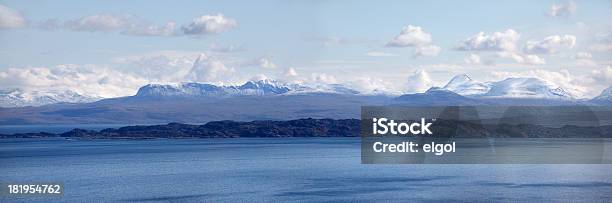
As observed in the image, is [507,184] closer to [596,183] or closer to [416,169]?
Answer: [596,183]

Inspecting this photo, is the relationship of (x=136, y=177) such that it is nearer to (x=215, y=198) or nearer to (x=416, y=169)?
(x=215, y=198)

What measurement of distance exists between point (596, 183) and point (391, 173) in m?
24.1

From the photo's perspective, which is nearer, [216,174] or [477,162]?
[216,174]

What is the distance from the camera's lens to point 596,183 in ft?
277

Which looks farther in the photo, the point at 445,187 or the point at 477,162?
the point at 477,162

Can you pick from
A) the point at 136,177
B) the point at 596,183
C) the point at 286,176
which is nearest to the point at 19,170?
the point at 136,177

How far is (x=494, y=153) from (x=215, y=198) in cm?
7402

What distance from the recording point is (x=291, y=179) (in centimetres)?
9150

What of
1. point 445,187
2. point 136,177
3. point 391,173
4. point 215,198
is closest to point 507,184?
point 445,187

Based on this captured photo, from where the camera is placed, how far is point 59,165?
4609 inches

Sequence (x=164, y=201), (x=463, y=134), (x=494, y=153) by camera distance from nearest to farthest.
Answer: (x=164, y=201) → (x=494, y=153) → (x=463, y=134)

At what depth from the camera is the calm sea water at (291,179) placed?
74.6 meters

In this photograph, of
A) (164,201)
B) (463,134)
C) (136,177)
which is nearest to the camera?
(164,201)

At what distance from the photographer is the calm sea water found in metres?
74.6
